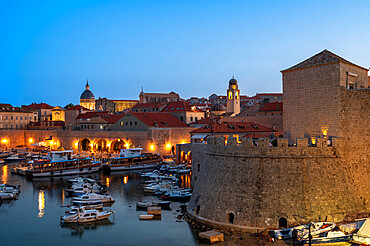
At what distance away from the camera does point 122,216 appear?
26547 mm

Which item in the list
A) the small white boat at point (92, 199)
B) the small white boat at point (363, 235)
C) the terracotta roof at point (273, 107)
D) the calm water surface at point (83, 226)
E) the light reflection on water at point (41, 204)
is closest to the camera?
the small white boat at point (363, 235)

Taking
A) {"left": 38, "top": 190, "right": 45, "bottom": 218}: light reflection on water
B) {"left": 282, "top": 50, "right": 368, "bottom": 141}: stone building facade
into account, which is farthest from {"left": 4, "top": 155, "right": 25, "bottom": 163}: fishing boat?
{"left": 282, "top": 50, "right": 368, "bottom": 141}: stone building facade

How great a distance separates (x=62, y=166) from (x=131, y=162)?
28.0ft

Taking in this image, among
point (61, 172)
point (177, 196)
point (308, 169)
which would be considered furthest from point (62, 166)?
point (308, 169)

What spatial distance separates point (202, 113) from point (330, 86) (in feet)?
179

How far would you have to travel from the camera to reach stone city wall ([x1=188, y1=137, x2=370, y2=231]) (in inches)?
754

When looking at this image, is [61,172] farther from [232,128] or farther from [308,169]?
[308,169]

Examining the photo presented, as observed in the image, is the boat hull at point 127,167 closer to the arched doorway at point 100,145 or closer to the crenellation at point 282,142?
the arched doorway at point 100,145

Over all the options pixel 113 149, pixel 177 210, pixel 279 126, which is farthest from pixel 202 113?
pixel 177 210

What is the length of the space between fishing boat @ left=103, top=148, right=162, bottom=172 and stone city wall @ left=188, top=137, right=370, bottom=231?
97.3 ft

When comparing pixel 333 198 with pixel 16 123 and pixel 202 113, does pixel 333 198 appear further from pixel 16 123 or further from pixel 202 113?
pixel 16 123

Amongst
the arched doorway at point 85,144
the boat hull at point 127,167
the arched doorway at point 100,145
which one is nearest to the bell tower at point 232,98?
the arched doorway at point 100,145

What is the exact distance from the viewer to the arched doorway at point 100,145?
65062 mm

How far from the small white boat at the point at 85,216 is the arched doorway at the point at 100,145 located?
3887cm
